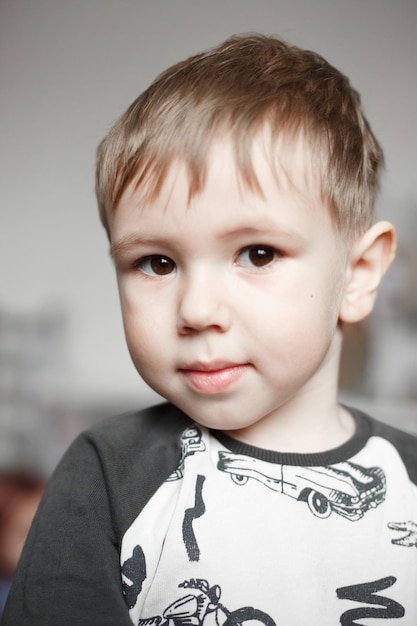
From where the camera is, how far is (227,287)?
79cm

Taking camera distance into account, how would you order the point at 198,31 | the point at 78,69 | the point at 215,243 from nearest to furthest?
1. the point at 215,243
2. the point at 198,31
3. the point at 78,69

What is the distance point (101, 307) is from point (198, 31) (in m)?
0.95

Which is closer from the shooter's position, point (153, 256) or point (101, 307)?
point (153, 256)

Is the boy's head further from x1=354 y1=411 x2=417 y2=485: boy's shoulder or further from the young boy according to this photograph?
x1=354 y1=411 x2=417 y2=485: boy's shoulder

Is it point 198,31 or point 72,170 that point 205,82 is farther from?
point 72,170

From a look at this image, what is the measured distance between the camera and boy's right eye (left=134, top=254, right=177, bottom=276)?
831 millimetres

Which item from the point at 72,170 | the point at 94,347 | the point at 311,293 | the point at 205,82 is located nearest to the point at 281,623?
the point at 311,293

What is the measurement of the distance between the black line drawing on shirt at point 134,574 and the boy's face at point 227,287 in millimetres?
166

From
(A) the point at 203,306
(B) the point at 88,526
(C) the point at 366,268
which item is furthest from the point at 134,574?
(C) the point at 366,268

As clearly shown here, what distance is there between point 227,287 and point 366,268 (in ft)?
0.83

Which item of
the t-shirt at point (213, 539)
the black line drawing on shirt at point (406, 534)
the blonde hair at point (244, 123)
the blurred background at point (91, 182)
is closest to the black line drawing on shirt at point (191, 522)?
the t-shirt at point (213, 539)

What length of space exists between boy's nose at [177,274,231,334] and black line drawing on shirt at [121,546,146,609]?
26 cm

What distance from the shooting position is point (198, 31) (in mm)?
2238

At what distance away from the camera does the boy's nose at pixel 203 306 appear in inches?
30.1
